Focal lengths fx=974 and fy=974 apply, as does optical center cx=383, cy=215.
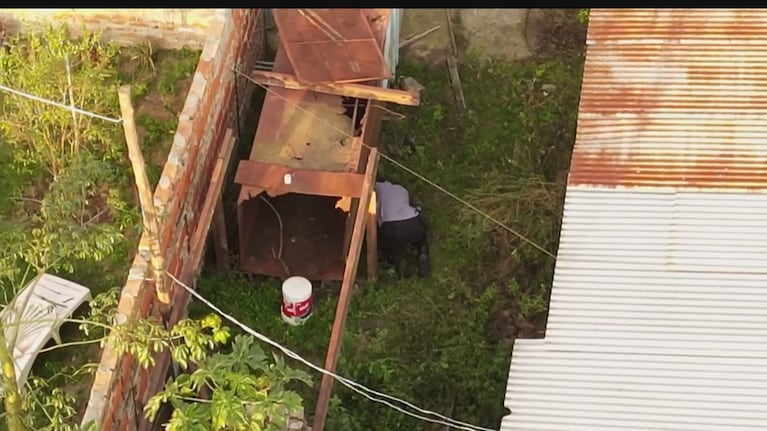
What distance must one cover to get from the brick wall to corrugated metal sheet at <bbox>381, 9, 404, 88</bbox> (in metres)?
1.84

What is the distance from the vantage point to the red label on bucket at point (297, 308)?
27.2ft

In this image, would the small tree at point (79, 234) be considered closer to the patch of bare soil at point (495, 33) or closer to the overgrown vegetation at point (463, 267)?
the overgrown vegetation at point (463, 267)

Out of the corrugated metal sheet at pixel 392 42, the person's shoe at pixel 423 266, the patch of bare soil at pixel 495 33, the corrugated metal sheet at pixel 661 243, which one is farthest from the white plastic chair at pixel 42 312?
the patch of bare soil at pixel 495 33

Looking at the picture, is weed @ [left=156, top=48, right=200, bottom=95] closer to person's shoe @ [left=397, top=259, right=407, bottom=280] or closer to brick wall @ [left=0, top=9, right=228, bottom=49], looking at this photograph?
brick wall @ [left=0, top=9, right=228, bottom=49]

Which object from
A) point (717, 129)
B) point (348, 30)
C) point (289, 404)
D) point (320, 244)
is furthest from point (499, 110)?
point (289, 404)

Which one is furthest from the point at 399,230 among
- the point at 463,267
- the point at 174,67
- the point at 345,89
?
the point at 174,67

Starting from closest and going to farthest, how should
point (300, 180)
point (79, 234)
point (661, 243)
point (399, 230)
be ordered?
point (661, 243)
point (79, 234)
point (300, 180)
point (399, 230)

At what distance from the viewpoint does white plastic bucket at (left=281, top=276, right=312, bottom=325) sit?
8.23m

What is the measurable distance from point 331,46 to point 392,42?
1.12m

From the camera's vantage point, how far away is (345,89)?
8.97m

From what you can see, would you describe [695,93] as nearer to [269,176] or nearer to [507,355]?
[507,355]

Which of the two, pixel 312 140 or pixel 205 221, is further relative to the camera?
pixel 312 140

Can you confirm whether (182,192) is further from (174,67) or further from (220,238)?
(174,67)

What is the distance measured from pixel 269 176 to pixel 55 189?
1746 millimetres
